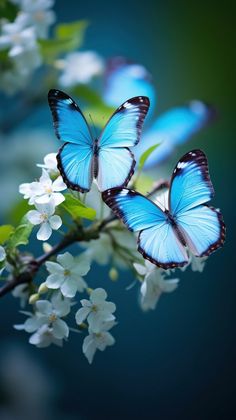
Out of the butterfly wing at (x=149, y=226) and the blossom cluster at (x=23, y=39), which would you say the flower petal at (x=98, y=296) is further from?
the blossom cluster at (x=23, y=39)

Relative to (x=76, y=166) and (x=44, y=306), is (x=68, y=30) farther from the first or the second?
(x=44, y=306)

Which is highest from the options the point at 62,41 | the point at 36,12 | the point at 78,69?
the point at 36,12

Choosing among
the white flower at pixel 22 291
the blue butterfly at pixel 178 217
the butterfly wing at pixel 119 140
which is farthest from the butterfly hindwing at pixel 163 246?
the white flower at pixel 22 291

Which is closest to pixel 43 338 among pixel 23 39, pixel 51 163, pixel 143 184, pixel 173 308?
pixel 51 163

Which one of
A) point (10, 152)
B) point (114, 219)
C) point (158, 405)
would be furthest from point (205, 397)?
point (114, 219)

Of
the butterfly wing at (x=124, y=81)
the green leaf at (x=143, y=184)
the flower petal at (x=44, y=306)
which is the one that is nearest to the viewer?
the flower petal at (x=44, y=306)

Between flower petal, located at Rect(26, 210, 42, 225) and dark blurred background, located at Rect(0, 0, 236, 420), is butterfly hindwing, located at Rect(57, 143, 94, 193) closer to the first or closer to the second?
flower petal, located at Rect(26, 210, 42, 225)
